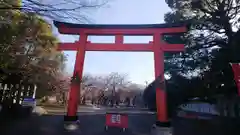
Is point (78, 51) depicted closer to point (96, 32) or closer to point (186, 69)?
point (96, 32)

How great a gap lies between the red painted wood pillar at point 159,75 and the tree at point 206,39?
8.75 ft

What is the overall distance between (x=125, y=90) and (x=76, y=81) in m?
37.3

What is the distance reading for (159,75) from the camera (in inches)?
389

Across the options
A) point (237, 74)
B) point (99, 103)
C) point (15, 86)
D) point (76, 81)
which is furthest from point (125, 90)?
point (237, 74)

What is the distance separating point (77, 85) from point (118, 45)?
9.46 feet

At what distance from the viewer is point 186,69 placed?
12.7m

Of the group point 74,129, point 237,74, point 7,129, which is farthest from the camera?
point 74,129

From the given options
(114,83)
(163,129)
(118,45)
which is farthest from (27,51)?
(114,83)

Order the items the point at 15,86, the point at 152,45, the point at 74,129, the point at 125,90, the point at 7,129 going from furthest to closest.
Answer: the point at 125,90
the point at 15,86
the point at 152,45
the point at 74,129
the point at 7,129

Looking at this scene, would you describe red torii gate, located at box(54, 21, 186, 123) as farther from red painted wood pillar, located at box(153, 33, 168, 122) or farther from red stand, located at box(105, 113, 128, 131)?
red stand, located at box(105, 113, 128, 131)

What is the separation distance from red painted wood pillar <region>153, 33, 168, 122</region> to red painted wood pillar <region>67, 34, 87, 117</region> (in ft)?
12.0

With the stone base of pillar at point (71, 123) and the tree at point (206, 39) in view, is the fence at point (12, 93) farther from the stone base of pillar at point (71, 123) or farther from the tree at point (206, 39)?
the tree at point (206, 39)

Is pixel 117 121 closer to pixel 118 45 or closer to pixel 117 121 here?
pixel 117 121

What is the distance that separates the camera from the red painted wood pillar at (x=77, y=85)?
10.0 m
